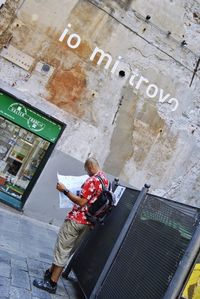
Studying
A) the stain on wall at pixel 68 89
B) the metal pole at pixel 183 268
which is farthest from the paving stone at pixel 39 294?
the stain on wall at pixel 68 89

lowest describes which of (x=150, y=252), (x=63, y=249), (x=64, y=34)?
(x=63, y=249)

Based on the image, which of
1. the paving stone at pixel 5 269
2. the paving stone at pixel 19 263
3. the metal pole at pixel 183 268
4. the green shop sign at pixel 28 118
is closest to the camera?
the metal pole at pixel 183 268

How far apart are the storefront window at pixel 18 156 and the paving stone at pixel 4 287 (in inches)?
206

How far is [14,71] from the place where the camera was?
9.15m

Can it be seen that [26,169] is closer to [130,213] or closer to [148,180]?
[148,180]

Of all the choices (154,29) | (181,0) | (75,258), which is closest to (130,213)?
(75,258)

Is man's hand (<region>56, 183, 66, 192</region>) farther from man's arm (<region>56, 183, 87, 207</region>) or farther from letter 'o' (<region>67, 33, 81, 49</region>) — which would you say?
letter 'o' (<region>67, 33, 81, 49</region>)

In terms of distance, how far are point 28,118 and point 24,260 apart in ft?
14.8

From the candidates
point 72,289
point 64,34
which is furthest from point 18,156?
point 72,289

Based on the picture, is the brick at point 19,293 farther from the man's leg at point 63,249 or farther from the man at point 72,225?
the man's leg at point 63,249

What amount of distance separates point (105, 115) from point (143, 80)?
1.37m

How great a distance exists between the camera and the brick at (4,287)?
13.5 feet

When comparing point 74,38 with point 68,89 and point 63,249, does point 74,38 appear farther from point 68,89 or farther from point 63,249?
point 63,249

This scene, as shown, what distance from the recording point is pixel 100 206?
196 inches
